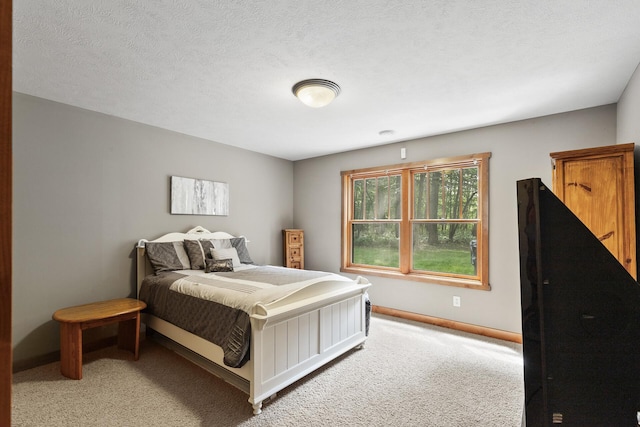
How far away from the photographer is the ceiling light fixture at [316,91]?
2.48 m

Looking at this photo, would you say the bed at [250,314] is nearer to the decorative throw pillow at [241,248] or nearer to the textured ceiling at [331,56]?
the decorative throw pillow at [241,248]

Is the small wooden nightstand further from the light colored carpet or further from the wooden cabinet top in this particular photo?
the wooden cabinet top

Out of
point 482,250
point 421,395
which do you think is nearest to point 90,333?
point 421,395

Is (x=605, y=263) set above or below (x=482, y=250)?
above

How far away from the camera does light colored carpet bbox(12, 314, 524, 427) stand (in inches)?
81.3

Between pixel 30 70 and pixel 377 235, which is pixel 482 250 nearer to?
pixel 377 235

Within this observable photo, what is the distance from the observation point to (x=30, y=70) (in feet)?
7.68

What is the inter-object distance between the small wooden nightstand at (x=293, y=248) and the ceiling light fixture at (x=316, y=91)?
9.25ft

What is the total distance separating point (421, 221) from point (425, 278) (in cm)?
77

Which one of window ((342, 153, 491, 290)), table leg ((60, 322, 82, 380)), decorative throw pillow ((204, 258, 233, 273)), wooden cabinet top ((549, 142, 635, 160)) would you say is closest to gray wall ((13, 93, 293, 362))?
table leg ((60, 322, 82, 380))

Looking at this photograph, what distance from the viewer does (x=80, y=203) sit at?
10.1 ft
